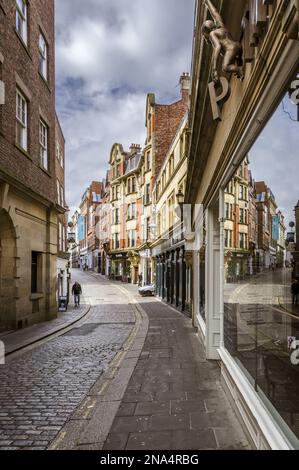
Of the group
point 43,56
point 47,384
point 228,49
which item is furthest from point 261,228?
point 43,56

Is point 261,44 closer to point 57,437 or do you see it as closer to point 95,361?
point 57,437

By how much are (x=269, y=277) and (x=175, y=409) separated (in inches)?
107

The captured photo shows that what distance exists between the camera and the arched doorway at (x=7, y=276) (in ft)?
45.4

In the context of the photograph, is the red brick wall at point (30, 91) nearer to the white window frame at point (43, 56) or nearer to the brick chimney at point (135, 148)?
the white window frame at point (43, 56)

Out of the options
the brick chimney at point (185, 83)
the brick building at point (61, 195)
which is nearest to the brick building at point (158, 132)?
the brick chimney at point (185, 83)

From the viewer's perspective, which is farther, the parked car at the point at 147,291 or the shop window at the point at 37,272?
the parked car at the point at 147,291

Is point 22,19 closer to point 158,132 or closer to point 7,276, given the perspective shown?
point 7,276

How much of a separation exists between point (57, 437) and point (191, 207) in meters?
12.9

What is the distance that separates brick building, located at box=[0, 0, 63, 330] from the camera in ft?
43.9

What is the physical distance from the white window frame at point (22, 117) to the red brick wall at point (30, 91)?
0.84 ft

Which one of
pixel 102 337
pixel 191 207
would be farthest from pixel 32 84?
pixel 102 337

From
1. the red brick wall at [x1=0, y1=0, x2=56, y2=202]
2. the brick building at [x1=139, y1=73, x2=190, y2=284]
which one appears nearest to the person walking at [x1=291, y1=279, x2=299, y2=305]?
the red brick wall at [x1=0, y1=0, x2=56, y2=202]

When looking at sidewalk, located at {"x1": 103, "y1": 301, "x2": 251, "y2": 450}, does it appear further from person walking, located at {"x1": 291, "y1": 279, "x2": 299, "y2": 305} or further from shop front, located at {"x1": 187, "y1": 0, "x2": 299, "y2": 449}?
person walking, located at {"x1": 291, "y1": 279, "x2": 299, "y2": 305}
